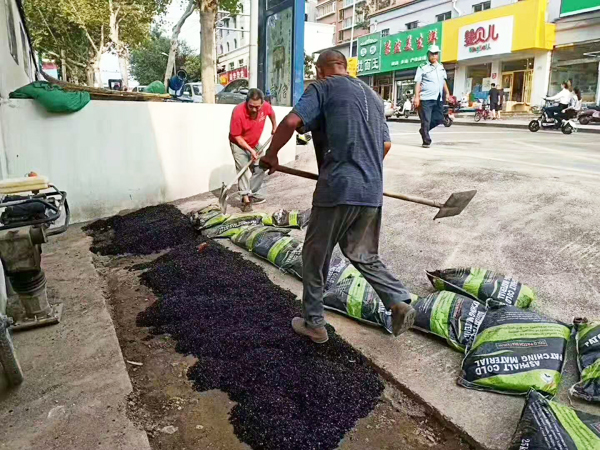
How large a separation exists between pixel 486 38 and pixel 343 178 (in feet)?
73.4

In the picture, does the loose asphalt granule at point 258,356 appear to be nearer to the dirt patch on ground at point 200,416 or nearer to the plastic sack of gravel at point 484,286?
the dirt patch on ground at point 200,416

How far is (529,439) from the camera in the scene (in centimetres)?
184

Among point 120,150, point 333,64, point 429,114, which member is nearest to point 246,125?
point 120,150

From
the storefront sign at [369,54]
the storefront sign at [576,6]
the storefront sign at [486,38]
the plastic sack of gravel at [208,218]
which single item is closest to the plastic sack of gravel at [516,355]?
the plastic sack of gravel at [208,218]

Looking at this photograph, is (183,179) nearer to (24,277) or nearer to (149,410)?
(24,277)

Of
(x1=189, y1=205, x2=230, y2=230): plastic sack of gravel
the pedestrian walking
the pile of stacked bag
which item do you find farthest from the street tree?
the pedestrian walking

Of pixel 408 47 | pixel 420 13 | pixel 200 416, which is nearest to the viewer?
pixel 200 416

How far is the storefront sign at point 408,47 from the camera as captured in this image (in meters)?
24.8

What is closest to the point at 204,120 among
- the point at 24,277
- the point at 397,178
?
Result: the point at 397,178

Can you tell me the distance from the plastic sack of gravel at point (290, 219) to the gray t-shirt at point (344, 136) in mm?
2442

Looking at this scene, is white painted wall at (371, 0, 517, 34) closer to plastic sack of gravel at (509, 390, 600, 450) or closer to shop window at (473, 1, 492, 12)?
shop window at (473, 1, 492, 12)

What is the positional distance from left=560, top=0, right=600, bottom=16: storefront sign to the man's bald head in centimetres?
1927

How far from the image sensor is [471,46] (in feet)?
74.1

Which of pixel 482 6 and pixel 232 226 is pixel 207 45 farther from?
pixel 482 6
